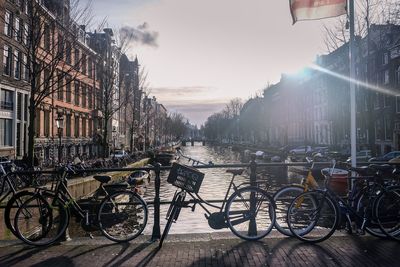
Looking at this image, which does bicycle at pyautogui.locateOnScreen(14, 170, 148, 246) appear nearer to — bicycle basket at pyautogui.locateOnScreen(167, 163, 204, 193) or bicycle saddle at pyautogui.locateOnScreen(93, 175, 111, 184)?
bicycle saddle at pyautogui.locateOnScreen(93, 175, 111, 184)

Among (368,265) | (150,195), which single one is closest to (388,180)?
(368,265)

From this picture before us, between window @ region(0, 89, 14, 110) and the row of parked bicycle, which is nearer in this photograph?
the row of parked bicycle

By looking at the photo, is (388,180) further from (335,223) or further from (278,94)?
(278,94)

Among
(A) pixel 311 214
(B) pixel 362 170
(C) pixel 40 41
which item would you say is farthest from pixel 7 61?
(B) pixel 362 170

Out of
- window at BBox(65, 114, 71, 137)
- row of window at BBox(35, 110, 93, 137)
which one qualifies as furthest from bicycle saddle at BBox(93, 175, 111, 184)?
window at BBox(65, 114, 71, 137)

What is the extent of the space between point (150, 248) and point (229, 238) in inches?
51.7

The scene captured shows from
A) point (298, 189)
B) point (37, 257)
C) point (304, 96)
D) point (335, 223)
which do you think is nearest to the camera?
point (37, 257)

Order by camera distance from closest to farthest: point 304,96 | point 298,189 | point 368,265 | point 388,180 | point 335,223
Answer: point 368,265
point 335,223
point 298,189
point 388,180
point 304,96

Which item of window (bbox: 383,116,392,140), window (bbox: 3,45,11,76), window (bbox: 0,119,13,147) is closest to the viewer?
window (bbox: 3,45,11,76)

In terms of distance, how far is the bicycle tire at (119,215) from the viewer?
6.47 m

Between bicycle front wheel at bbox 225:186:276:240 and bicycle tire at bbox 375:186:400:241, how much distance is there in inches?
67.1

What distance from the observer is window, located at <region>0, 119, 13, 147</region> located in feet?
101

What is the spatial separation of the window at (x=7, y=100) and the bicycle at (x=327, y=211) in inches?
1159

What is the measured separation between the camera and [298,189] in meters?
6.82
